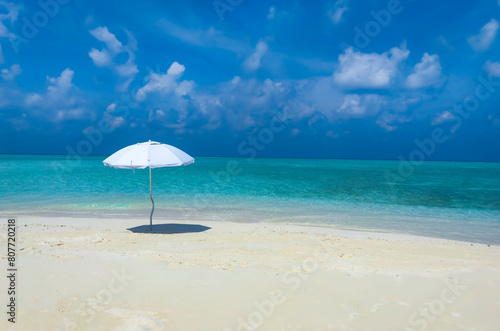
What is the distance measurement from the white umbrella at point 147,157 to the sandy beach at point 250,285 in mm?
2089

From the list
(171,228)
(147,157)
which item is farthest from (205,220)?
(147,157)

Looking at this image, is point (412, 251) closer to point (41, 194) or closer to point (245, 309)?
point (245, 309)

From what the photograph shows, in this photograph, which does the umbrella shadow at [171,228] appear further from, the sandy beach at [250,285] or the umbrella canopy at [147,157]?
the umbrella canopy at [147,157]

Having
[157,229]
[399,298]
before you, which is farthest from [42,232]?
[399,298]

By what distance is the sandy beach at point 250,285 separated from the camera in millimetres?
4117

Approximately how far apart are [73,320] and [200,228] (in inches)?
266

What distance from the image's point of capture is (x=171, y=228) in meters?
10.6

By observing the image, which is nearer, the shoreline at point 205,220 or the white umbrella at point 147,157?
the white umbrella at point 147,157

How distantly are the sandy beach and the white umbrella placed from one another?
2.09 metres

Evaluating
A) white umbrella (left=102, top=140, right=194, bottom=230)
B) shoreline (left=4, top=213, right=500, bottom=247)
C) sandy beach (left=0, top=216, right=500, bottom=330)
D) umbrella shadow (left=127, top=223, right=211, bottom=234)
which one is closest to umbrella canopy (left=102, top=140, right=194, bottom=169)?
white umbrella (left=102, top=140, right=194, bottom=230)

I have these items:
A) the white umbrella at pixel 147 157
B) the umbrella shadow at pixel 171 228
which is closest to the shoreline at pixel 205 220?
the umbrella shadow at pixel 171 228

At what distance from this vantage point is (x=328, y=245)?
819 cm

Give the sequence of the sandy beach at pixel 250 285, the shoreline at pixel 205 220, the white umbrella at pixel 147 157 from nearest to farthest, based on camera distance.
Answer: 1. the sandy beach at pixel 250 285
2. the white umbrella at pixel 147 157
3. the shoreline at pixel 205 220

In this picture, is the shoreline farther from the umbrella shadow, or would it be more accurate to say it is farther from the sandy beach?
the sandy beach
